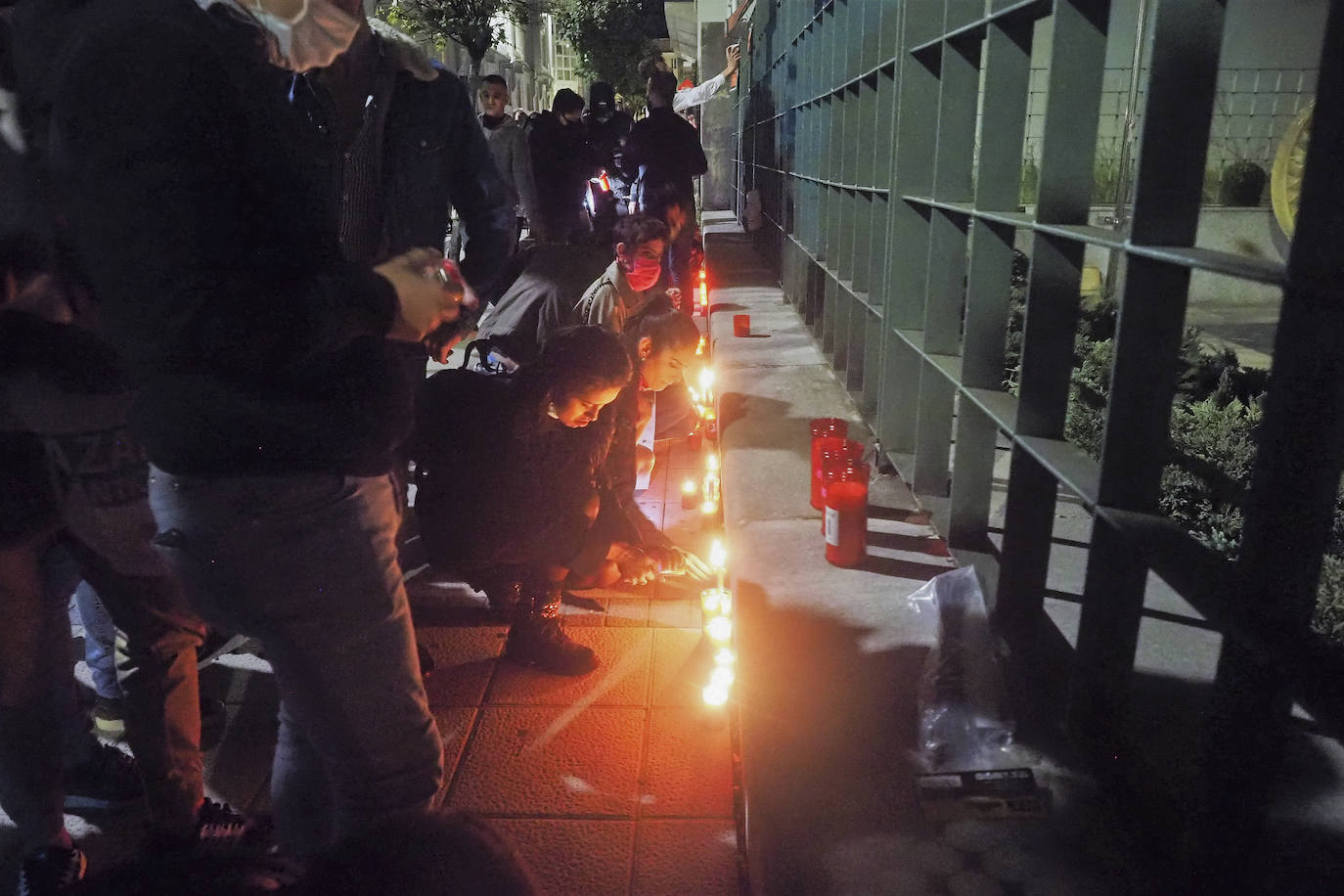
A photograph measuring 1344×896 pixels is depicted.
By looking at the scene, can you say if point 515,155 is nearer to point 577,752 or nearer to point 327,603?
point 577,752

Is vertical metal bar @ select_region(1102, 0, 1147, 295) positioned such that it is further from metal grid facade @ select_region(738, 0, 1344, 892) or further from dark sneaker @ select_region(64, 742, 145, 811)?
dark sneaker @ select_region(64, 742, 145, 811)

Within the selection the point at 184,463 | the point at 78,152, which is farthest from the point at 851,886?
the point at 78,152

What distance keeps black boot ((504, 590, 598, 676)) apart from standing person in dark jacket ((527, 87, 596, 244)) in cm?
471

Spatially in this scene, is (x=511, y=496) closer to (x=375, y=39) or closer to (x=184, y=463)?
(x=375, y=39)

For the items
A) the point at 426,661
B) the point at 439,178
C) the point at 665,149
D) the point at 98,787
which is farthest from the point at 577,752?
the point at 665,149

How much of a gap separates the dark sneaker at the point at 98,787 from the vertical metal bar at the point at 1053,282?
249 centimetres

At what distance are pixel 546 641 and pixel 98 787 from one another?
4.37ft

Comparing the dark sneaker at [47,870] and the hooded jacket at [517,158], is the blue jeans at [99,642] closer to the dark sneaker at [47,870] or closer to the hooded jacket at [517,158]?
the dark sneaker at [47,870]

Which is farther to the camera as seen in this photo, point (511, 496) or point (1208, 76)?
A: point (511, 496)

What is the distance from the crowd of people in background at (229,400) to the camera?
131 cm

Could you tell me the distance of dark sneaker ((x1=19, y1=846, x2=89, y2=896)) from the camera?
2149mm

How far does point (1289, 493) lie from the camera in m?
1.50

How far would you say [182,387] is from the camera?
58.7 inches

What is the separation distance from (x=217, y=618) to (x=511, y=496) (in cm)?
156
